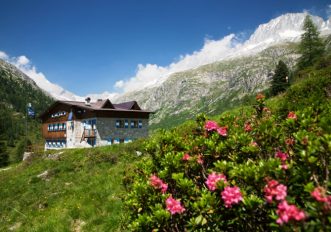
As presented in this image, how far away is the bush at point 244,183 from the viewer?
3430mm

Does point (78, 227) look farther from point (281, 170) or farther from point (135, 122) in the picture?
point (135, 122)

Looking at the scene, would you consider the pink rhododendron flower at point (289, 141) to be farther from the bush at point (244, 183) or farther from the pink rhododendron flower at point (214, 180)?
the pink rhododendron flower at point (214, 180)

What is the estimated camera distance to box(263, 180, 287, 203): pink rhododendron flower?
3340mm

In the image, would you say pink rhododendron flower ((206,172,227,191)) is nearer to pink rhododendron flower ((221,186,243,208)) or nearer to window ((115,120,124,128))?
pink rhododendron flower ((221,186,243,208))

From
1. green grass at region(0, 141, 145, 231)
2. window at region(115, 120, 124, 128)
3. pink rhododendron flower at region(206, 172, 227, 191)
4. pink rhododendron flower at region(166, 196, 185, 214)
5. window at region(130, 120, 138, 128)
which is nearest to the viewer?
pink rhododendron flower at region(206, 172, 227, 191)

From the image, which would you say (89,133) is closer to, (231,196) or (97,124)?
(97,124)

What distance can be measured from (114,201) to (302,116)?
10167 mm

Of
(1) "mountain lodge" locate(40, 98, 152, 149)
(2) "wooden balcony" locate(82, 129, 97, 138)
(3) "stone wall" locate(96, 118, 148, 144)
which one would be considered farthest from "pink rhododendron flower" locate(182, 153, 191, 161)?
(2) "wooden balcony" locate(82, 129, 97, 138)

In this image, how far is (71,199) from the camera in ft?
49.6

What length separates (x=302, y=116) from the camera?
5.09 metres

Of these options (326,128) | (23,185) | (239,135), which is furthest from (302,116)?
(23,185)

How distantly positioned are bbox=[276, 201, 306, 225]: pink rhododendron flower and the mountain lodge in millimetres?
44890

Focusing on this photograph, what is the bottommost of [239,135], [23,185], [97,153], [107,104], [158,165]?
[23,185]

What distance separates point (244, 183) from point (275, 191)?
95 centimetres
